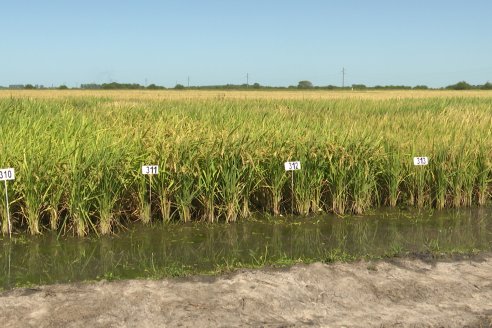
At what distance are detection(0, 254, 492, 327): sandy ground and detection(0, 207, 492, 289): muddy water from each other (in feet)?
1.73

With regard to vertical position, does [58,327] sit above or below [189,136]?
below

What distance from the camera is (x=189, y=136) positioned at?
745cm

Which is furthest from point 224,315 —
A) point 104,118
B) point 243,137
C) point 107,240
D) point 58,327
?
point 104,118

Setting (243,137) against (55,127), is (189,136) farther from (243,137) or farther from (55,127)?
(55,127)

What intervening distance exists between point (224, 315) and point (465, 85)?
3525 inches

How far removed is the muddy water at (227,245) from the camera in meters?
5.02

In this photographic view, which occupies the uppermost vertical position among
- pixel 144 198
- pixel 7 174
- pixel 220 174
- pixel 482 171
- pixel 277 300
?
pixel 7 174

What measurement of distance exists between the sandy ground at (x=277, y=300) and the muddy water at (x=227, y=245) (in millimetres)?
529

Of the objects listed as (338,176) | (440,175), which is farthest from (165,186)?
(440,175)

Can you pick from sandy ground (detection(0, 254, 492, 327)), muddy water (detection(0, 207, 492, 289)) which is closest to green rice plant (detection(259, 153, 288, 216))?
muddy water (detection(0, 207, 492, 289))

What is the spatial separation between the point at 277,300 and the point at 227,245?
82.1 inches

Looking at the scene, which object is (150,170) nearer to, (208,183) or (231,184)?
(208,183)

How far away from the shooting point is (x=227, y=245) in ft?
19.6

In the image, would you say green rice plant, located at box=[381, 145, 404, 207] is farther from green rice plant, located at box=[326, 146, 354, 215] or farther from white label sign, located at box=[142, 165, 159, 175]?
white label sign, located at box=[142, 165, 159, 175]
